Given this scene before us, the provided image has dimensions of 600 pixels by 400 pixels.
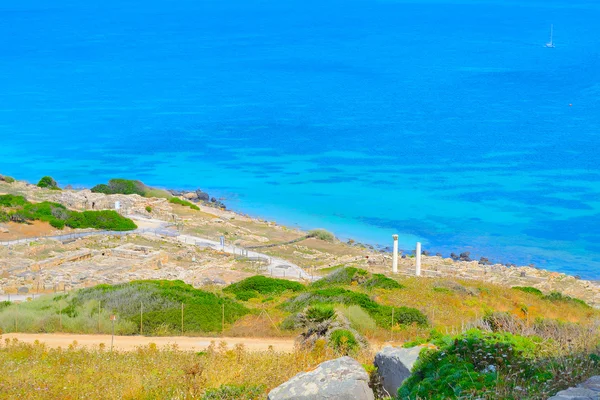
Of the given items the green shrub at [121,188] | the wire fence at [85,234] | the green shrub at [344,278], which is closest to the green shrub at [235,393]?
the green shrub at [344,278]

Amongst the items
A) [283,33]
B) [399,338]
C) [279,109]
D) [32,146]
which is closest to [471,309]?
[399,338]

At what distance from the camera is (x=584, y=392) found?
27.0 ft

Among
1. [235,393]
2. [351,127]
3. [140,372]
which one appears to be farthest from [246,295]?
[351,127]

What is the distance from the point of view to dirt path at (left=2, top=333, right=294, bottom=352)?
1645 centimetres

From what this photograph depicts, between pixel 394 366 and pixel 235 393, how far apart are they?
2.19m

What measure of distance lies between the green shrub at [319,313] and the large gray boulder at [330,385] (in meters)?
5.88

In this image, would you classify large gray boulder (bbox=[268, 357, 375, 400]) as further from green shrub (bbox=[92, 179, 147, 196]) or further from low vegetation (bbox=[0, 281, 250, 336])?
green shrub (bbox=[92, 179, 147, 196])

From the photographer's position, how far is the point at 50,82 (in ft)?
371

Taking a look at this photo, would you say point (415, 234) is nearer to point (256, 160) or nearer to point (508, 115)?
point (256, 160)

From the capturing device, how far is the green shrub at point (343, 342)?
13.8 metres

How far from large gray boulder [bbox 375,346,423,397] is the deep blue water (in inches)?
1453

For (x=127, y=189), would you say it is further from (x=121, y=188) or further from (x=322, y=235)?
(x=322, y=235)

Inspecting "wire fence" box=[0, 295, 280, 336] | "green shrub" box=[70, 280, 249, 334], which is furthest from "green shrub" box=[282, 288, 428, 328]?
"wire fence" box=[0, 295, 280, 336]

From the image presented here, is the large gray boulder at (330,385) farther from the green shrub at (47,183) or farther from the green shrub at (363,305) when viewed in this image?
the green shrub at (47,183)
